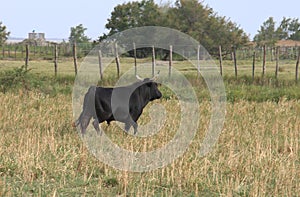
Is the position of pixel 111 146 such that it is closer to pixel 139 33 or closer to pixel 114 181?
pixel 114 181

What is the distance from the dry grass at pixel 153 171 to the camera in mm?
4781

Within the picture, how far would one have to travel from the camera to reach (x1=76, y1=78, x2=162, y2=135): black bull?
8.16m

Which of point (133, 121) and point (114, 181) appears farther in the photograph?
point (133, 121)

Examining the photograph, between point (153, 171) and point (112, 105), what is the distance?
114 inches

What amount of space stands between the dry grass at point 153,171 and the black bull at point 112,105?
30 centimetres

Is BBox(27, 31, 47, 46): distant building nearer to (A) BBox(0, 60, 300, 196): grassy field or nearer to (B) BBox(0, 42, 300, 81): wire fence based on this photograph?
(B) BBox(0, 42, 300, 81): wire fence

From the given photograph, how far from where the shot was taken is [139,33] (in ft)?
107

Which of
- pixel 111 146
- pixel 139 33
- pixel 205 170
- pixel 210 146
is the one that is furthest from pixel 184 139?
pixel 139 33

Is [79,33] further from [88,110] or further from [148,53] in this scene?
[88,110]

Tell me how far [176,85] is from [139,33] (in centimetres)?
1642

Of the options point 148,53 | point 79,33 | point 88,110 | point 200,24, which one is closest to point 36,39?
A: point 79,33

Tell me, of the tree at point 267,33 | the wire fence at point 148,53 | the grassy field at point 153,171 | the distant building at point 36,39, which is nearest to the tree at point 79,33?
the distant building at point 36,39

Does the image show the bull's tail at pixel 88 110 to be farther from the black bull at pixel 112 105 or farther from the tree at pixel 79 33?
the tree at pixel 79 33

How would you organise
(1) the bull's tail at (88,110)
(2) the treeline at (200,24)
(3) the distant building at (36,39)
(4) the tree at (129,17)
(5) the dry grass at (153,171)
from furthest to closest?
(3) the distant building at (36,39)
(4) the tree at (129,17)
(2) the treeline at (200,24)
(1) the bull's tail at (88,110)
(5) the dry grass at (153,171)
